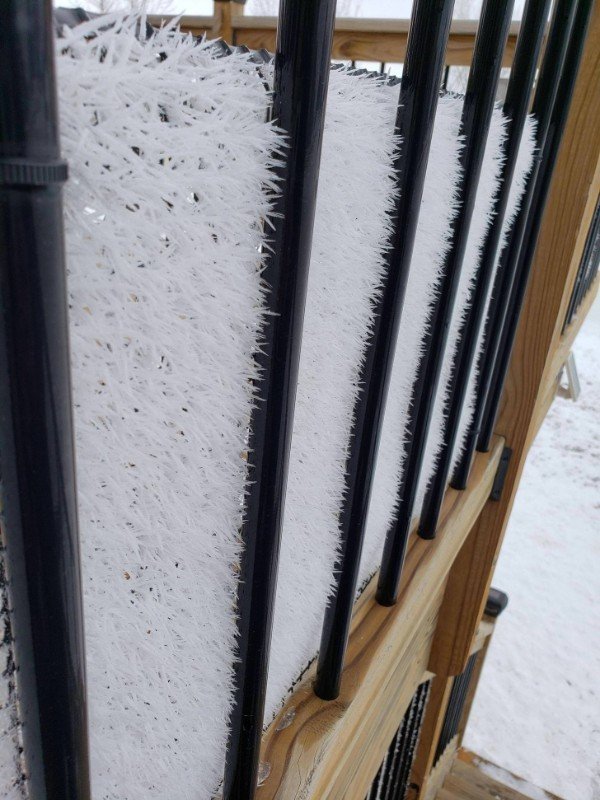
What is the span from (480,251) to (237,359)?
0.65m

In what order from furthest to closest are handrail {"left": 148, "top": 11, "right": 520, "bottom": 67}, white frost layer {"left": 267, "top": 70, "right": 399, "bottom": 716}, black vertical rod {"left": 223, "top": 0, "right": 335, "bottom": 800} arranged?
handrail {"left": 148, "top": 11, "right": 520, "bottom": 67}
white frost layer {"left": 267, "top": 70, "right": 399, "bottom": 716}
black vertical rod {"left": 223, "top": 0, "right": 335, "bottom": 800}

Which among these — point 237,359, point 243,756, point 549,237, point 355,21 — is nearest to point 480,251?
point 549,237

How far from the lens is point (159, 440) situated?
Result: 352 millimetres

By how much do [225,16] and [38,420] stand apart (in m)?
2.38

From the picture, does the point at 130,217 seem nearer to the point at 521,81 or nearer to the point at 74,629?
the point at 74,629

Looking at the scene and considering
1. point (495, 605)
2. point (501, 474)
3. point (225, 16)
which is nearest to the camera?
point (501, 474)

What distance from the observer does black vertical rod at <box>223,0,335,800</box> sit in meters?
0.32

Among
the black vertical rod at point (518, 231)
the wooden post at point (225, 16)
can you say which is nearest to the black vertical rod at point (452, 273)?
the black vertical rod at point (518, 231)

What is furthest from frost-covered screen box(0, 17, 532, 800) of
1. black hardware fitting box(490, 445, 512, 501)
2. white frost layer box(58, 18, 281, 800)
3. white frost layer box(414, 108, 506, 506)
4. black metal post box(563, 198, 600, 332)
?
black metal post box(563, 198, 600, 332)

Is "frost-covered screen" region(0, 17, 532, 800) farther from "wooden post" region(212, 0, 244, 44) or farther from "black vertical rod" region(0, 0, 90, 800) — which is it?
"wooden post" region(212, 0, 244, 44)

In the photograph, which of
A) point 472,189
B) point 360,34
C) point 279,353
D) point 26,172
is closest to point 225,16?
point 360,34

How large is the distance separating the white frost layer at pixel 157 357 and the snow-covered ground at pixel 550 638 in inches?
176

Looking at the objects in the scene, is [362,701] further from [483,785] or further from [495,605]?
[483,785]

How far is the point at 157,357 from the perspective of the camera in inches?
A: 13.0
